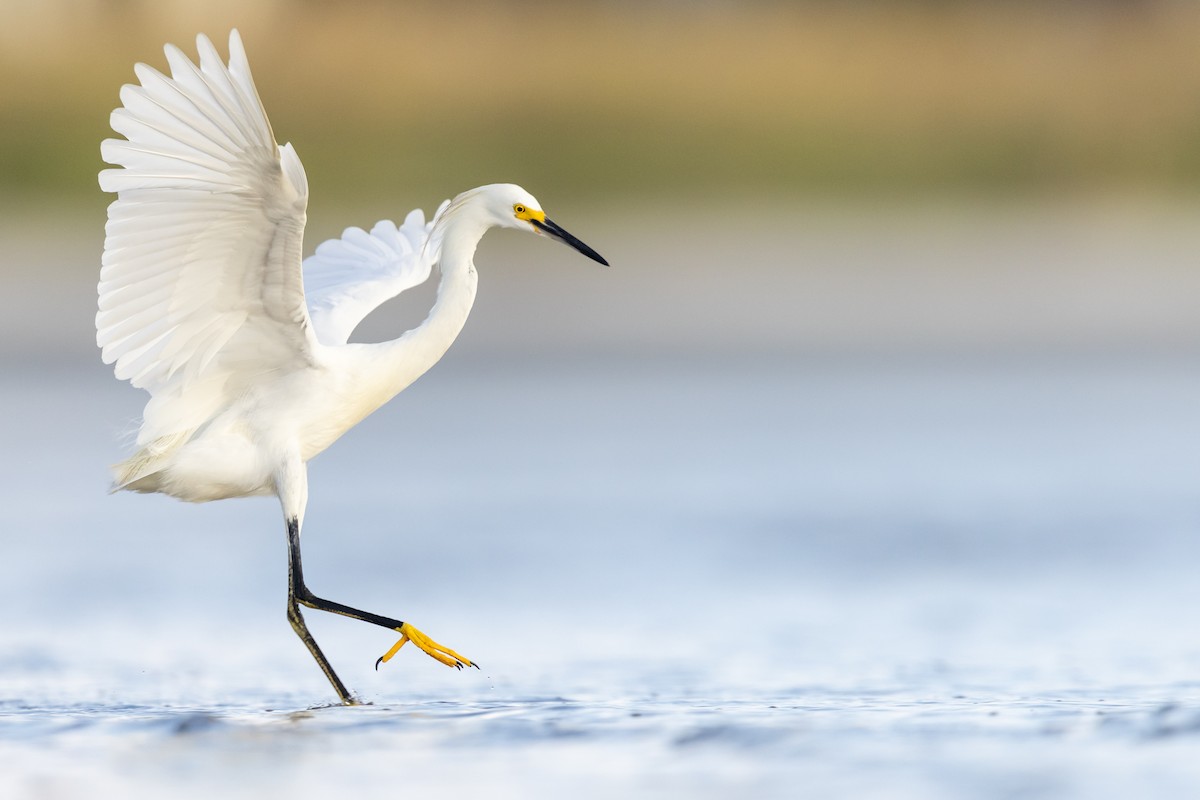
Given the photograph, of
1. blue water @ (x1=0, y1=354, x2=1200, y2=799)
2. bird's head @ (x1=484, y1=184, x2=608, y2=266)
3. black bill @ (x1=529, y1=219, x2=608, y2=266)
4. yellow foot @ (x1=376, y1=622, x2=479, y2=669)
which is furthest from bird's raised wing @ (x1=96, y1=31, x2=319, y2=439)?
blue water @ (x1=0, y1=354, x2=1200, y2=799)

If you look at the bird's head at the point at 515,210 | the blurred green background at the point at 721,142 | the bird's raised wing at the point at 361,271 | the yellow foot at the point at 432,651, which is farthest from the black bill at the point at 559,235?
the blurred green background at the point at 721,142

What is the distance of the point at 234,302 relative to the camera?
24.5 ft

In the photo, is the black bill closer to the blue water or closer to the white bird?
the white bird

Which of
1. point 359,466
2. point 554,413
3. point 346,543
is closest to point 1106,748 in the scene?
point 346,543

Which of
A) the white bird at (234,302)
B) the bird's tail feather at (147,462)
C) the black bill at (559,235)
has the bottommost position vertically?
the bird's tail feather at (147,462)

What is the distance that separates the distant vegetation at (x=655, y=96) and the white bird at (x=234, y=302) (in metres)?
13.8

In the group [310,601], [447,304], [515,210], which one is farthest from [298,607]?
[515,210]

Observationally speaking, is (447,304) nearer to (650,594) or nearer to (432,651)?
(432,651)

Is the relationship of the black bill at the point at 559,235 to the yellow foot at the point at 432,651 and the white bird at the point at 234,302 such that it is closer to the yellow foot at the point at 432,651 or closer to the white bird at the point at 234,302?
the white bird at the point at 234,302

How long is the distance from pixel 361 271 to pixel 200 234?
1.95m

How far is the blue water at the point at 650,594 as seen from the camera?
6754 millimetres

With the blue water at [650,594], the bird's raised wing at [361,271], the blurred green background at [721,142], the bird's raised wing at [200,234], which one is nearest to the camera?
the blue water at [650,594]

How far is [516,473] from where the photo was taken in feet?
44.4

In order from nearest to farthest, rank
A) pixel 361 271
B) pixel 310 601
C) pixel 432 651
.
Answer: pixel 432 651
pixel 310 601
pixel 361 271
